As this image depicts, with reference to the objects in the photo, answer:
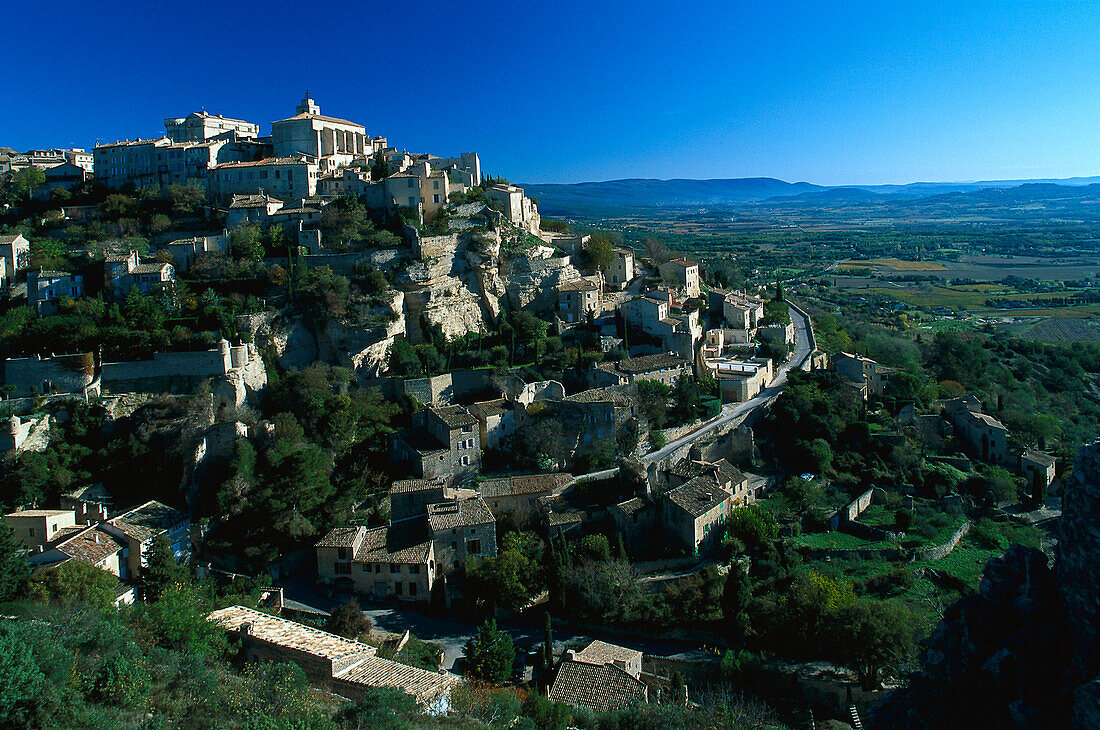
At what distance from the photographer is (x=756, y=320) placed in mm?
39969

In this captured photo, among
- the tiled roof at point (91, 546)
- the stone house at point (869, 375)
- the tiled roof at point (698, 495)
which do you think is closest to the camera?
the tiled roof at point (91, 546)

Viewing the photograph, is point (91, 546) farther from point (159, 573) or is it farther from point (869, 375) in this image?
point (869, 375)

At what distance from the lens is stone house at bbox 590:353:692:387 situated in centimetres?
3077

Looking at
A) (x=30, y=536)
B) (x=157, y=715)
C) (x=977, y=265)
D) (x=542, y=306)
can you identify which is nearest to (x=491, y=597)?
(x=157, y=715)

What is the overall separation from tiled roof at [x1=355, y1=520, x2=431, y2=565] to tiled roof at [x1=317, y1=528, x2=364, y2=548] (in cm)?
38

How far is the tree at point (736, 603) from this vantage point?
2089cm

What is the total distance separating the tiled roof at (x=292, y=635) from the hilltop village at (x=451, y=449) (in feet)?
0.37

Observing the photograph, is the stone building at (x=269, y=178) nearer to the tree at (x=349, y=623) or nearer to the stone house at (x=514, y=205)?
the stone house at (x=514, y=205)

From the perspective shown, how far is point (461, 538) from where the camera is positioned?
2355 cm

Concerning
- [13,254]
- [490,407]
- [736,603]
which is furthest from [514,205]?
[736,603]

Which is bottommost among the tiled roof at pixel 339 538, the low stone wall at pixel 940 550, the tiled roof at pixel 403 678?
the low stone wall at pixel 940 550

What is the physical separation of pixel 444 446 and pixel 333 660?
1108cm

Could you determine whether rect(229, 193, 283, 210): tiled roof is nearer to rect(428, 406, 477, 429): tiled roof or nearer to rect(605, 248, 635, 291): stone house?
rect(428, 406, 477, 429): tiled roof

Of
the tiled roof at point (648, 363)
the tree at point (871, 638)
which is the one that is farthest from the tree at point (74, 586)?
the tiled roof at point (648, 363)
